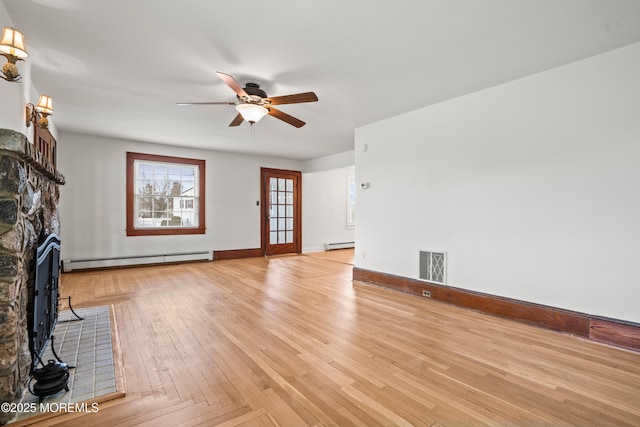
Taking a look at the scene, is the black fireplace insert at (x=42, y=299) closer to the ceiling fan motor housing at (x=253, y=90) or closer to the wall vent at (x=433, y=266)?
the ceiling fan motor housing at (x=253, y=90)

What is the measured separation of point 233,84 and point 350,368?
8.29 ft

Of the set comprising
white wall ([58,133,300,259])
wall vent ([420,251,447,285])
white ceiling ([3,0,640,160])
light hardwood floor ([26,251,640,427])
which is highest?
white ceiling ([3,0,640,160])

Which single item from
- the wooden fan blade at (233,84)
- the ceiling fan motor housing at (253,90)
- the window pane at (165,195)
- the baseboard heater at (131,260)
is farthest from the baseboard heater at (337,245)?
the wooden fan blade at (233,84)

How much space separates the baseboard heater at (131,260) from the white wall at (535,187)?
4.54 m

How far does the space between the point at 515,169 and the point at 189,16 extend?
11.1 feet

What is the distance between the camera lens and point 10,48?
1874 millimetres

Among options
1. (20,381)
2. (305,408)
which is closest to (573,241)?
(305,408)

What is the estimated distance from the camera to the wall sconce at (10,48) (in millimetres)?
1862

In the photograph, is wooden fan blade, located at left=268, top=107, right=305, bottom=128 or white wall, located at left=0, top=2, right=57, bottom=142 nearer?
white wall, located at left=0, top=2, right=57, bottom=142

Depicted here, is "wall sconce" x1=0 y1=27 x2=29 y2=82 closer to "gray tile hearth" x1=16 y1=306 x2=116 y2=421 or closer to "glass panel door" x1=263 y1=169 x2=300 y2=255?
"gray tile hearth" x1=16 y1=306 x2=116 y2=421

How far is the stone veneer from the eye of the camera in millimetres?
1716

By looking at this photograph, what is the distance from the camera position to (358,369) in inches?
87.9

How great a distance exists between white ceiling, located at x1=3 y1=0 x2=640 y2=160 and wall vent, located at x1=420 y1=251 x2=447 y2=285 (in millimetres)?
1995

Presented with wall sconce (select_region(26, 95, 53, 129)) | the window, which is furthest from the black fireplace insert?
the window
